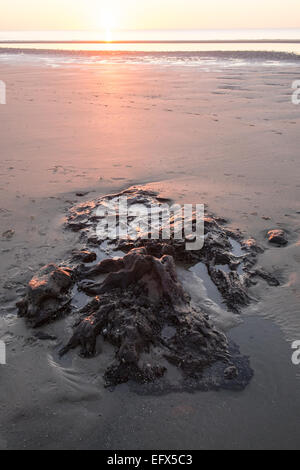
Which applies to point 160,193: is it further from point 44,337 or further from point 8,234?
point 44,337

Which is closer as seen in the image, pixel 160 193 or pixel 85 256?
pixel 85 256

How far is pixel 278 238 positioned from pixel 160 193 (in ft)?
5.84

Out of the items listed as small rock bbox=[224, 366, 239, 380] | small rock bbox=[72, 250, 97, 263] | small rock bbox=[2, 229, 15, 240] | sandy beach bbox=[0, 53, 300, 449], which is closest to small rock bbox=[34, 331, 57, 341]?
sandy beach bbox=[0, 53, 300, 449]

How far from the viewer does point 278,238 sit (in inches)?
158

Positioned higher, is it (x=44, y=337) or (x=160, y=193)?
(x=160, y=193)

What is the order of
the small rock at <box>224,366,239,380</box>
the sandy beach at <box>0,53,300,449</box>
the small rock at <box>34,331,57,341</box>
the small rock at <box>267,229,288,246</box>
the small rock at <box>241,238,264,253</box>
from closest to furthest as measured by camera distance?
Result: the sandy beach at <box>0,53,300,449</box> → the small rock at <box>224,366,239,380</box> → the small rock at <box>34,331,57,341</box> → the small rock at <box>241,238,264,253</box> → the small rock at <box>267,229,288,246</box>

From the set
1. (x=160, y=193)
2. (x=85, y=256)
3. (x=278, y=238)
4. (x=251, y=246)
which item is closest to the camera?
(x=85, y=256)

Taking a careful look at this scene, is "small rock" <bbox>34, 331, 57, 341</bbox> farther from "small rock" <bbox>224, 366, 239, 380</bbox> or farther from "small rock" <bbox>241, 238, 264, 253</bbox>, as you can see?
"small rock" <bbox>241, 238, 264, 253</bbox>

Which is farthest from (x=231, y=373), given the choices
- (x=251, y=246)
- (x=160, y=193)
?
(x=160, y=193)

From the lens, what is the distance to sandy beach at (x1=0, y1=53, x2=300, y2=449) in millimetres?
2225

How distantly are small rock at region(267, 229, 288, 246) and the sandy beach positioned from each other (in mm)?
78

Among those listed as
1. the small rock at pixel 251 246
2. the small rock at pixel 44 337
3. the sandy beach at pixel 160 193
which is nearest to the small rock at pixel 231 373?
the sandy beach at pixel 160 193

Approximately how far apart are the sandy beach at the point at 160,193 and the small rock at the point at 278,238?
8cm

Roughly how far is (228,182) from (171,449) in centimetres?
414
